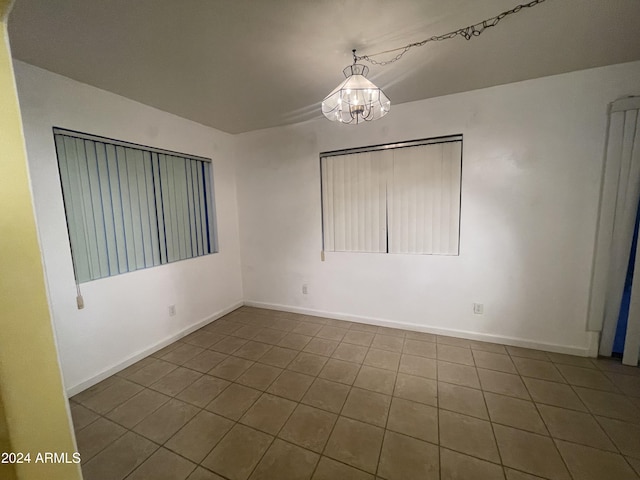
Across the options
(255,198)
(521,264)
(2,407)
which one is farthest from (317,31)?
(521,264)

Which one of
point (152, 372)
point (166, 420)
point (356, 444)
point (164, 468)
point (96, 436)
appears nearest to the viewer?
point (164, 468)

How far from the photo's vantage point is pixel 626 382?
6.70 feet

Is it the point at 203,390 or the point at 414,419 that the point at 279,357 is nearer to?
the point at 203,390

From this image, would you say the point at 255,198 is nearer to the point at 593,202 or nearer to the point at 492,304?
the point at 492,304

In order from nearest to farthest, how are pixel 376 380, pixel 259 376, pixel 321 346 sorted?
pixel 376 380 → pixel 259 376 → pixel 321 346

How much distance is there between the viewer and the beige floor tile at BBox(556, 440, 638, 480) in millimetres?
1365

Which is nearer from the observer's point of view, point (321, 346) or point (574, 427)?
point (574, 427)

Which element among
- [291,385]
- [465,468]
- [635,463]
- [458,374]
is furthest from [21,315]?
[635,463]

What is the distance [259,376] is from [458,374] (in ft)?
5.79

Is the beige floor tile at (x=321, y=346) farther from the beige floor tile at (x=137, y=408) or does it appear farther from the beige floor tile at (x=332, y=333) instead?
the beige floor tile at (x=137, y=408)

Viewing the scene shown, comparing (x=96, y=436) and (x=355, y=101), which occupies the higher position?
(x=355, y=101)

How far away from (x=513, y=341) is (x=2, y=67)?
3665 millimetres

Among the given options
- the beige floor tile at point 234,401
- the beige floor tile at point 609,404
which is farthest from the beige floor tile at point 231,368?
the beige floor tile at point 609,404

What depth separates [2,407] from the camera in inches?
20.8
